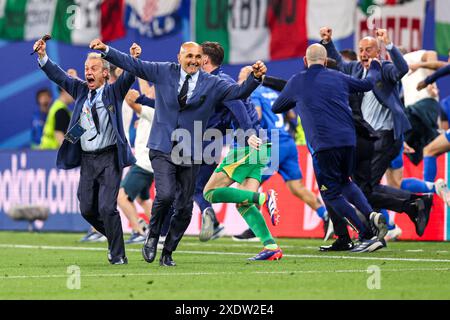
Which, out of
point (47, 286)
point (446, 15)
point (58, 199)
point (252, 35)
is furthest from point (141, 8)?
point (47, 286)

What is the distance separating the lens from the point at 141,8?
73.4ft

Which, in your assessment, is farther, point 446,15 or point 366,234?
point 446,15

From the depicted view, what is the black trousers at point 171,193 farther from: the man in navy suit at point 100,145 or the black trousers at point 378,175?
the black trousers at point 378,175

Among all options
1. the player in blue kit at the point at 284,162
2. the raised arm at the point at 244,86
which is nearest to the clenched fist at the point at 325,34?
the player in blue kit at the point at 284,162

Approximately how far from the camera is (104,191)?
11.6m

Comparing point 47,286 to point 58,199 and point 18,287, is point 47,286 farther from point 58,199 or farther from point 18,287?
point 58,199

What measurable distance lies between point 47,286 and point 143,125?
7.61m

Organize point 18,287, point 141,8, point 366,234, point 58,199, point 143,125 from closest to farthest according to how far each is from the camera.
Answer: point 18,287 → point 366,234 → point 143,125 → point 58,199 → point 141,8

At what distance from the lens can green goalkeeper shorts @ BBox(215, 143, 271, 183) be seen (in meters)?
13.3

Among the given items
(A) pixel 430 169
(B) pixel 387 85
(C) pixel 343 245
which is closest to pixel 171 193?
(C) pixel 343 245

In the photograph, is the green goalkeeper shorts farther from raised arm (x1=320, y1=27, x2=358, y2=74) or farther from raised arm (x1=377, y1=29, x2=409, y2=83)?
raised arm (x1=377, y1=29, x2=409, y2=83)

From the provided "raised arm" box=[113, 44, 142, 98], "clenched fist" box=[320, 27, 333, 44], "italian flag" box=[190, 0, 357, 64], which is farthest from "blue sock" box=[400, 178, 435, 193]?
"raised arm" box=[113, 44, 142, 98]

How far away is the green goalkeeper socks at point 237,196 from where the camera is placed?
40.4 ft

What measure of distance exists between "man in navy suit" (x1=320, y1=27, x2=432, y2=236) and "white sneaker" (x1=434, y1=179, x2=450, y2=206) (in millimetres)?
748
